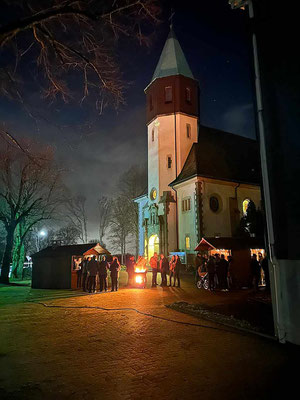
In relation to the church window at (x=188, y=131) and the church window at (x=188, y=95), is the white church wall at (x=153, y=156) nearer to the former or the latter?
the church window at (x=188, y=131)

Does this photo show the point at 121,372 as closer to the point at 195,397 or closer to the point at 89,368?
the point at 89,368

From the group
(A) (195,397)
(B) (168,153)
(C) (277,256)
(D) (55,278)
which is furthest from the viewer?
(B) (168,153)

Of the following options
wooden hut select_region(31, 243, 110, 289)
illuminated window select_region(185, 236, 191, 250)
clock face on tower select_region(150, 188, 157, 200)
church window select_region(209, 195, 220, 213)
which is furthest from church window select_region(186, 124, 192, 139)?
wooden hut select_region(31, 243, 110, 289)

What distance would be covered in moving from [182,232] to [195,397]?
26.5 meters

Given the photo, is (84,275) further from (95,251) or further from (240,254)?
(240,254)

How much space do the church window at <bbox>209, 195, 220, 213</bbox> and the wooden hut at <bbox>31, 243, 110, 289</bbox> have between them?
14.7 metres

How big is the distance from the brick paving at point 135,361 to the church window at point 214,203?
2106 centimetres

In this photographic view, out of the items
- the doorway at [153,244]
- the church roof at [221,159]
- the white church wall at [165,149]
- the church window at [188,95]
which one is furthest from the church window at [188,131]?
Answer: the doorway at [153,244]

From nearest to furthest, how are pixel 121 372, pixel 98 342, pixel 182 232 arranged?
1. pixel 121 372
2. pixel 98 342
3. pixel 182 232

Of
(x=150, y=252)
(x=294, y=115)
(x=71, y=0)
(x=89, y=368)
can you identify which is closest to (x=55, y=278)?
(x=89, y=368)

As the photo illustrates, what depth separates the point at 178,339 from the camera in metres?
6.65

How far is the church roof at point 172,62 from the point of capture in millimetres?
35094

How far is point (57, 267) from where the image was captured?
17.3 meters

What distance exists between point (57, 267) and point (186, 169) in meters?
18.6
